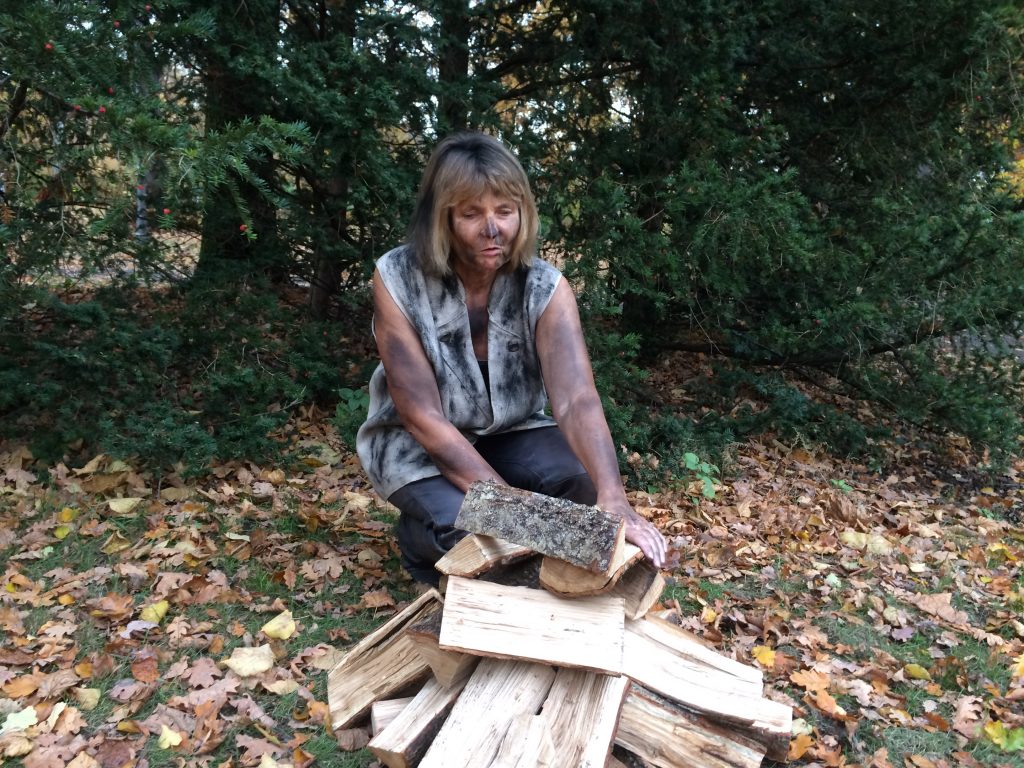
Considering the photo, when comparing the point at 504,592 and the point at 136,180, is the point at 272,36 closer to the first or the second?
the point at 136,180

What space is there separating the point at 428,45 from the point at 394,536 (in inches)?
122

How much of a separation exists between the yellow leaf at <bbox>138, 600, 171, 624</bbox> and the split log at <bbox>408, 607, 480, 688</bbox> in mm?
1342

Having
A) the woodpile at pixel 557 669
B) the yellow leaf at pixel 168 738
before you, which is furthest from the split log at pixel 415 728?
the yellow leaf at pixel 168 738

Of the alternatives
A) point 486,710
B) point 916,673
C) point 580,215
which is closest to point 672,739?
point 486,710

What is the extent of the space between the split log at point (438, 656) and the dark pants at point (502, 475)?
523 millimetres

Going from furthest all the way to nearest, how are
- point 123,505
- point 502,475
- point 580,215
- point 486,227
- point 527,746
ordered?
point 580,215, point 123,505, point 502,475, point 486,227, point 527,746

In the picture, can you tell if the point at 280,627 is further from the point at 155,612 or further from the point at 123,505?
the point at 123,505

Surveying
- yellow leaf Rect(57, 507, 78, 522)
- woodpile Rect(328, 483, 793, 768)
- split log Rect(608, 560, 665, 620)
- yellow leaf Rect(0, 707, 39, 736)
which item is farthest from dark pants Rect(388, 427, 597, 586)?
yellow leaf Rect(57, 507, 78, 522)

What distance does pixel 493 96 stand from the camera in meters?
5.32

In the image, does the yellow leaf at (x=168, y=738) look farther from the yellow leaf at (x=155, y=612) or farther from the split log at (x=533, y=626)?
the split log at (x=533, y=626)

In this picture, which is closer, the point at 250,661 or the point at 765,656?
the point at 250,661

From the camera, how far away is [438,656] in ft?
7.74

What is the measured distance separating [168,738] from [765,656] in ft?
7.16

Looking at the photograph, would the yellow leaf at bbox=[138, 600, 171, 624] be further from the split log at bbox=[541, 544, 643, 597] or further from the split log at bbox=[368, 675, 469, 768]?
the split log at bbox=[541, 544, 643, 597]
